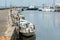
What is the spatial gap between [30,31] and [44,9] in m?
80.9

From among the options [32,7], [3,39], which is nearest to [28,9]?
[32,7]

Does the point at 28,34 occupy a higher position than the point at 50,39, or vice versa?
the point at 28,34

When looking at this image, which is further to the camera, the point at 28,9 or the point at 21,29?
the point at 28,9

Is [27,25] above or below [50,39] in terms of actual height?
above

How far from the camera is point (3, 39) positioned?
347 inches

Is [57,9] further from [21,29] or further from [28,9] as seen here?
[21,29]

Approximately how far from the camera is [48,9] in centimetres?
9525

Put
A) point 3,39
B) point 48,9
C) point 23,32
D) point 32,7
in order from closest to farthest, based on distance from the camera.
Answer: point 3,39
point 23,32
point 48,9
point 32,7

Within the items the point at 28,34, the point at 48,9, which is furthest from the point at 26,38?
the point at 48,9

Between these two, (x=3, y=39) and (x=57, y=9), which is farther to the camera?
(x=57, y=9)

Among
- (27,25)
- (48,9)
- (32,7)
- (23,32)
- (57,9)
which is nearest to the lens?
(23,32)

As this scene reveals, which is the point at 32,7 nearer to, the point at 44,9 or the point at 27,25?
the point at 44,9

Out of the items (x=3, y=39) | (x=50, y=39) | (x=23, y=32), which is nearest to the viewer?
(x=3, y=39)

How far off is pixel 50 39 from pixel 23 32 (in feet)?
19.5
